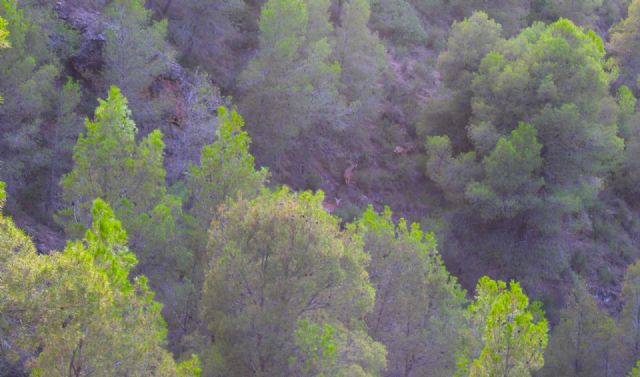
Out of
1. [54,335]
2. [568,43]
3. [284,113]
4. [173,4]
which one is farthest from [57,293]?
[568,43]

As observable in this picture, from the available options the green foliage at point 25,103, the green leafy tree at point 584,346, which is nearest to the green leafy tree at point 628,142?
the green leafy tree at point 584,346

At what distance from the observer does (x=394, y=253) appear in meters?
13.7

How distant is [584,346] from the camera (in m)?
17.3

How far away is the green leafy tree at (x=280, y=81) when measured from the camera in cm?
2164

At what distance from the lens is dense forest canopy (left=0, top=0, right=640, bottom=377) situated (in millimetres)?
9633

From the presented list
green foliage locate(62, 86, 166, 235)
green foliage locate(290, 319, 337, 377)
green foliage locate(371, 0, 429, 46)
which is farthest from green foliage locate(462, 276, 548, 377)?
green foliage locate(371, 0, 429, 46)

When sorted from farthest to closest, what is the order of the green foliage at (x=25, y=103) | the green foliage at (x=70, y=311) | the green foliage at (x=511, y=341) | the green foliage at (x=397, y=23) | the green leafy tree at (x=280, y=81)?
the green foliage at (x=397, y=23), the green leafy tree at (x=280, y=81), the green foliage at (x=25, y=103), the green foliage at (x=511, y=341), the green foliage at (x=70, y=311)

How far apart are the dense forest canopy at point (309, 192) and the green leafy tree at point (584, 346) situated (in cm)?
6

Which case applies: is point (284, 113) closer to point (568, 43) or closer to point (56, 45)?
point (56, 45)

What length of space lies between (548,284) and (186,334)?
57.9ft

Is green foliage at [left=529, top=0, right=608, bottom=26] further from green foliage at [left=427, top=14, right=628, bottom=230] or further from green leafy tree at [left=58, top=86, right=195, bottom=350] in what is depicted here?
green leafy tree at [left=58, top=86, right=195, bottom=350]

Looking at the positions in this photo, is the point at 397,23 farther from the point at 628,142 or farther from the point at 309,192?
the point at 309,192

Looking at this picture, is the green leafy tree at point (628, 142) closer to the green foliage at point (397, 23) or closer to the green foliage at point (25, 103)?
the green foliage at point (397, 23)

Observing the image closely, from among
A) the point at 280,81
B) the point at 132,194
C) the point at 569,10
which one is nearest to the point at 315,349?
the point at 132,194
